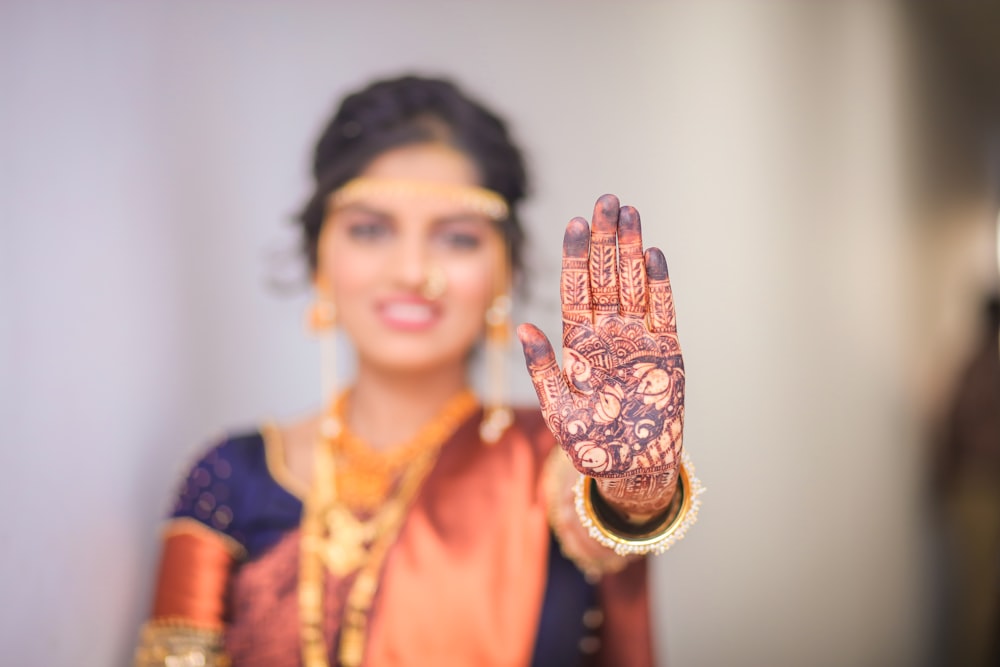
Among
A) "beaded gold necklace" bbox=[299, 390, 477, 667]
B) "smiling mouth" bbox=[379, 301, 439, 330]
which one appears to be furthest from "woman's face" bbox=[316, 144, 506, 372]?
"beaded gold necklace" bbox=[299, 390, 477, 667]

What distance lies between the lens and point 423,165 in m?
1.30

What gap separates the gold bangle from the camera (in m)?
0.85

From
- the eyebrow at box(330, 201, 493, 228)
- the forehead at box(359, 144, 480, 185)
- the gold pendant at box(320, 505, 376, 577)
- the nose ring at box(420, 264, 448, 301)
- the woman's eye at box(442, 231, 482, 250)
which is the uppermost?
the forehead at box(359, 144, 480, 185)

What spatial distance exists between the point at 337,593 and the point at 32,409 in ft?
1.85

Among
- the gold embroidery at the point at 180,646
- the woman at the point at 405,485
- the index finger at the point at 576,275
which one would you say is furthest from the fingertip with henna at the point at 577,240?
the gold embroidery at the point at 180,646

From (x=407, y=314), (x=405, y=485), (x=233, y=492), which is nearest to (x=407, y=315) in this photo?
(x=407, y=314)

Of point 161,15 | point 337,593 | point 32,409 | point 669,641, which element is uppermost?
point 161,15

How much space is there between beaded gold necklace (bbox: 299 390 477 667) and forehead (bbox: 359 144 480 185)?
1.20 ft

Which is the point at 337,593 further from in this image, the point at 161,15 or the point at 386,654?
the point at 161,15

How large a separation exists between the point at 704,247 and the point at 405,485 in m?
0.67

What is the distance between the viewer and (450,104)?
1.35 metres

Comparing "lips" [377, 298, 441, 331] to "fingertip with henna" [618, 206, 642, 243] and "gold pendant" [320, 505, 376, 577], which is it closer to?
"gold pendant" [320, 505, 376, 577]

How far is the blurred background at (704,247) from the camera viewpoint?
1.46 metres

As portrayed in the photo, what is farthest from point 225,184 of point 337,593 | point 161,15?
point 337,593
